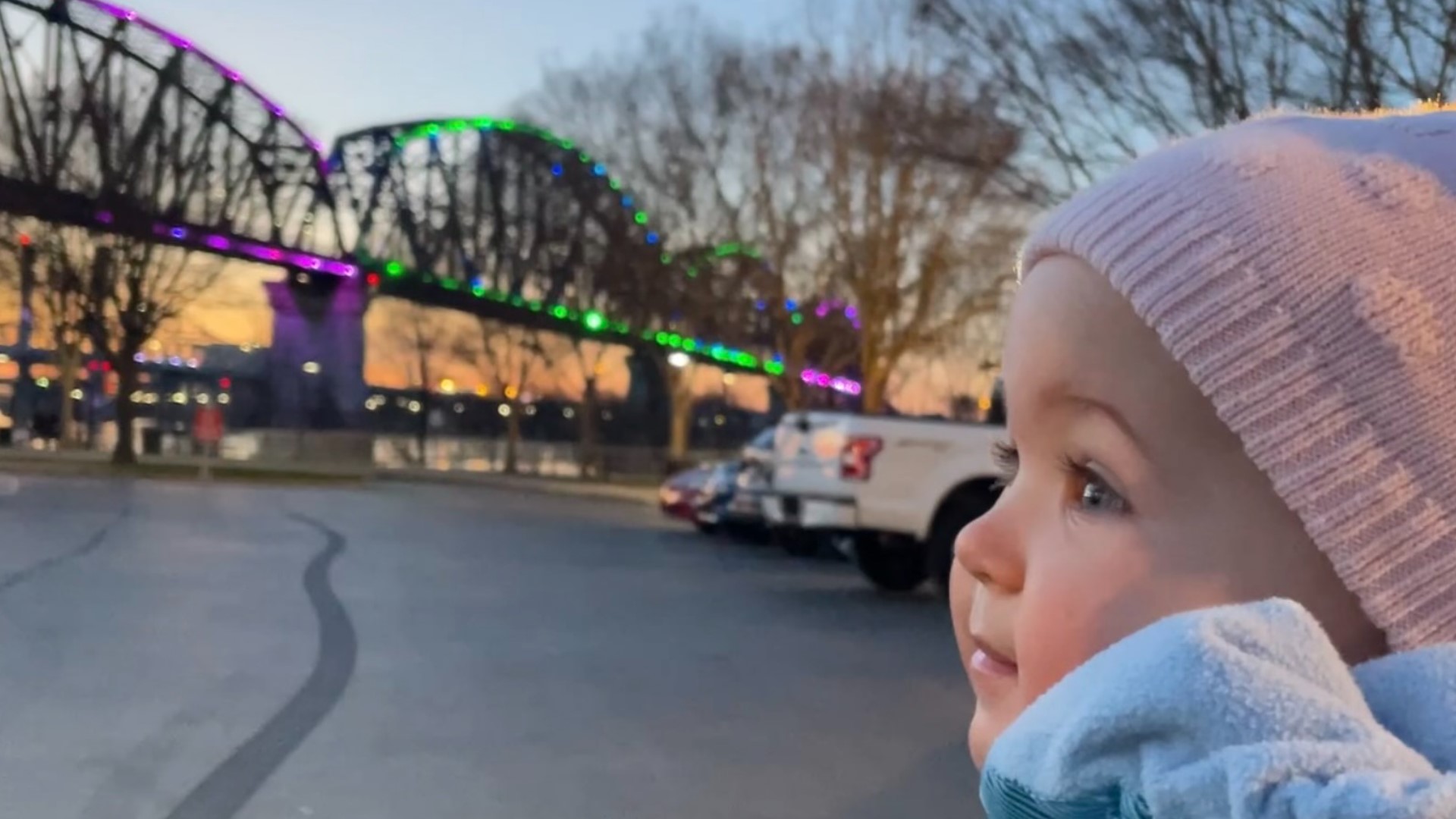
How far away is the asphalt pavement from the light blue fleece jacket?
369 cm

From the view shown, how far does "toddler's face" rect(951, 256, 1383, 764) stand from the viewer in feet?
3.90

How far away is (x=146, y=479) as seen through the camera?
28453 millimetres

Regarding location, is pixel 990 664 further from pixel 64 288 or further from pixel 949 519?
pixel 64 288

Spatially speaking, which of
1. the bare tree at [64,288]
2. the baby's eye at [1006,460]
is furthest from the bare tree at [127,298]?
the baby's eye at [1006,460]

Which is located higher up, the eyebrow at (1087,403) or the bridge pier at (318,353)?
the bridge pier at (318,353)

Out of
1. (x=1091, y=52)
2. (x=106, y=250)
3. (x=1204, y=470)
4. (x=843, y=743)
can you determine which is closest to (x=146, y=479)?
(x=106, y=250)

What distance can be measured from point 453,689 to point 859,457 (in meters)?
5.88

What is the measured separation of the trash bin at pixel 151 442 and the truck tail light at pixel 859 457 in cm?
3404

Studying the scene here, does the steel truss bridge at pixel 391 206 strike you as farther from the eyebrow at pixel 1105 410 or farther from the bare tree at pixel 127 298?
the eyebrow at pixel 1105 410

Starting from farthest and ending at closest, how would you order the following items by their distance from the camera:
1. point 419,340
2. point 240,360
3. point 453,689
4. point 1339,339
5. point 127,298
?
point 419,340 < point 240,360 < point 127,298 < point 453,689 < point 1339,339

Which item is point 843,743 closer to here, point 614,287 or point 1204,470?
point 1204,470

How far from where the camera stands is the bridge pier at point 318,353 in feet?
171

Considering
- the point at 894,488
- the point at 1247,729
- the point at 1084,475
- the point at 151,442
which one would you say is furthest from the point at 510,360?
the point at 1247,729

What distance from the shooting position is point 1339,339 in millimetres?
1173
